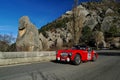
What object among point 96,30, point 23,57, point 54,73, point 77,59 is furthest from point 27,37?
point 96,30

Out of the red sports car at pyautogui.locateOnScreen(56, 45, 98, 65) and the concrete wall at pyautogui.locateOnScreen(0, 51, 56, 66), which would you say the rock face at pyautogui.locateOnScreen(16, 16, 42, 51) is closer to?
the concrete wall at pyautogui.locateOnScreen(0, 51, 56, 66)

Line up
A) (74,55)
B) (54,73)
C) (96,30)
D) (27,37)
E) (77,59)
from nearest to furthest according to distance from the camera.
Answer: (54,73)
(74,55)
(77,59)
(27,37)
(96,30)

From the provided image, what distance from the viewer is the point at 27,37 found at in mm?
23031

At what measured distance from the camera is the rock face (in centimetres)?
2267

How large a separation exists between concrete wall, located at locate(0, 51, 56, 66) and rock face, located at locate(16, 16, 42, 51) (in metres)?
3.87

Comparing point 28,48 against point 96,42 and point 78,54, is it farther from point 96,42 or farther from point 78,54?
point 96,42

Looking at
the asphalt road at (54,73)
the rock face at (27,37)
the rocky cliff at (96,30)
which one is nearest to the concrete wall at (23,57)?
the asphalt road at (54,73)

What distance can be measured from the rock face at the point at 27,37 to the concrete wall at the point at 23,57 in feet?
12.7

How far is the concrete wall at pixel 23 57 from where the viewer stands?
1398 centimetres

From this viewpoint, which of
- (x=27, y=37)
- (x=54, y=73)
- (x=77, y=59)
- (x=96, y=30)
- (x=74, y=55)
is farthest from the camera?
(x=96, y=30)

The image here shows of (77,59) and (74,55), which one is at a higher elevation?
(74,55)

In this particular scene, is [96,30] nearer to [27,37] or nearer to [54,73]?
[27,37]

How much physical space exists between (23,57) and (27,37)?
747 centimetres

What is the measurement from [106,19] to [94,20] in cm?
475
